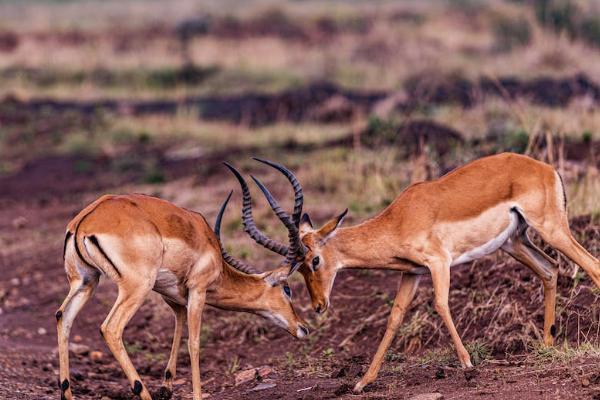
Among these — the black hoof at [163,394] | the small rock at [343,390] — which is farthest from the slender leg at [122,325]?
the small rock at [343,390]

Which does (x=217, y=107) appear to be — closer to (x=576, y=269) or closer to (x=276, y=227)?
(x=276, y=227)

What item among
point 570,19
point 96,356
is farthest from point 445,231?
point 570,19

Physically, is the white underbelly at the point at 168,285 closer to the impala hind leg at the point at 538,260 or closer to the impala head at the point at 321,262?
the impala head at the point at 321,262

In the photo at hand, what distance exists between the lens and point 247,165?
50.1 ft

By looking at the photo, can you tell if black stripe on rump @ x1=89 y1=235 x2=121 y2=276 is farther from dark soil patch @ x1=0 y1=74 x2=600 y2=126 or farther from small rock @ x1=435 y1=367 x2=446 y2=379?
dark soil patch @ x1=0 y1=74 x2=600 y2=126

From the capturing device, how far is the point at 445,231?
22.9 feet

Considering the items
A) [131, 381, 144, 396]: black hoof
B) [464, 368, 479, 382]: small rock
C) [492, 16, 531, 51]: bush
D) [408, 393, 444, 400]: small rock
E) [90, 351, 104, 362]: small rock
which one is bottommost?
[492, 16, 531, 51]: bush

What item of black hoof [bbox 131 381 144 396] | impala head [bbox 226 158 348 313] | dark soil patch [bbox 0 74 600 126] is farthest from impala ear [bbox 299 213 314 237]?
dark soil patch [bbox 0 74 600 126]

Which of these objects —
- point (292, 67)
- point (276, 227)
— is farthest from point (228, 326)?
point (292, 67)

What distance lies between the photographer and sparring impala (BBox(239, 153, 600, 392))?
6.98 metres

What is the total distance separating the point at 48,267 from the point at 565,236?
6417 millimetres

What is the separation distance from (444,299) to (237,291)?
61.1 inches

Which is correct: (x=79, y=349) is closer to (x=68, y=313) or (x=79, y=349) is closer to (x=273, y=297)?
(x=68, y=313)

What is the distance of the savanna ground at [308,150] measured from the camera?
7.90 m
